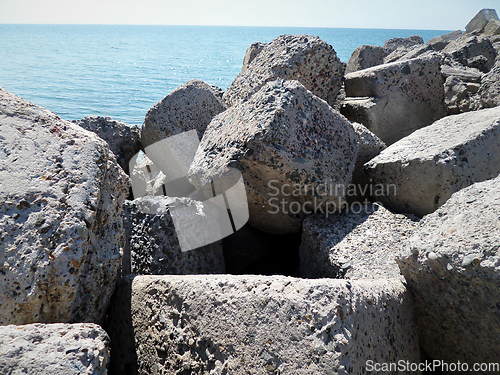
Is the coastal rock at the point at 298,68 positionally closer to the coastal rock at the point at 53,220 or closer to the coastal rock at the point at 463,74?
the coastal rock at the point at 53,220

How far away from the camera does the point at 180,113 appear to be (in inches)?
109

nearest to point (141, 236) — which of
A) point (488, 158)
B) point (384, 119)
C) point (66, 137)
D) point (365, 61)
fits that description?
point (66, 137)

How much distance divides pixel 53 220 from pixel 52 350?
1.42ft

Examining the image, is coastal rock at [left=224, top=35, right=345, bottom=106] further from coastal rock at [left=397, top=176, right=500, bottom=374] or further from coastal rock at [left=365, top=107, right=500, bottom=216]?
coastal rock at [left=397, top=176, right=500, bottom=374]

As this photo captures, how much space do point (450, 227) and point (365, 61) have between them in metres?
5.84

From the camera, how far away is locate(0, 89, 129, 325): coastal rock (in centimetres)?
110

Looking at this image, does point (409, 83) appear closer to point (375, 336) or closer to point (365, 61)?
point (375, 336)

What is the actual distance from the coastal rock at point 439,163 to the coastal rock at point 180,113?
1353 mm

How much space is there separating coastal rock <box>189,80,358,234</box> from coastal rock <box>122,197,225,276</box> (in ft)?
1.03

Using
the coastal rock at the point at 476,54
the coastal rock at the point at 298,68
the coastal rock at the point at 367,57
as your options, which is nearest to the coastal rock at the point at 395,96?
the coastal rock at the point at 298,68

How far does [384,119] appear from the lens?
120 inches

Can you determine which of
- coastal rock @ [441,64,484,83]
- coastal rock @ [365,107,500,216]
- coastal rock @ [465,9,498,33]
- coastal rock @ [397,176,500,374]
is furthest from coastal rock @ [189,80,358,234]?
coastal rock @ [465,9,498,33]

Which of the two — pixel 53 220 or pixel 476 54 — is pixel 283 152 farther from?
pixel 476 54

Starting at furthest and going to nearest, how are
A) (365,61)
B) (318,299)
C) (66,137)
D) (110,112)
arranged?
(110,112) → (365,61) → (66,137) → (318,299)
